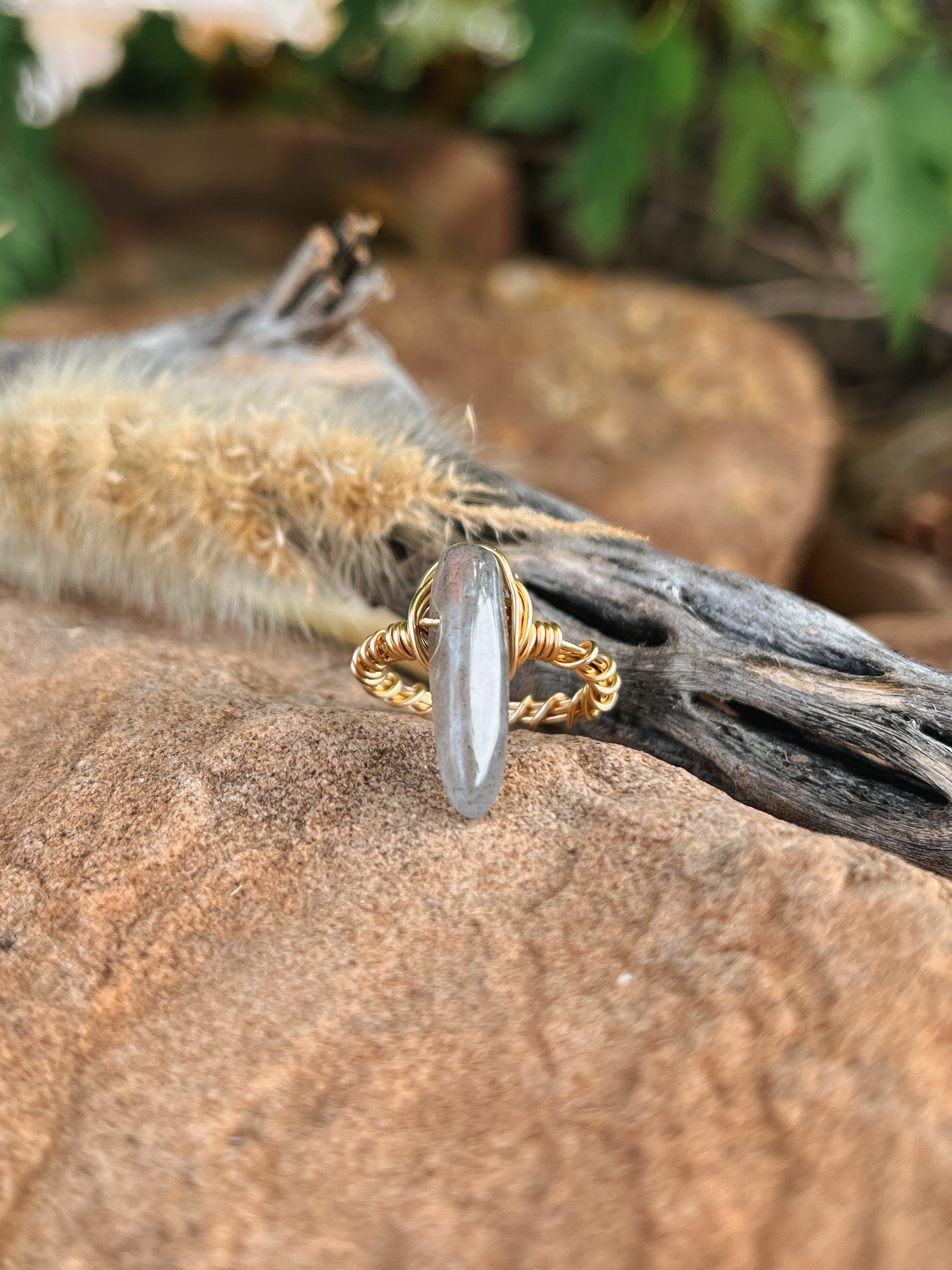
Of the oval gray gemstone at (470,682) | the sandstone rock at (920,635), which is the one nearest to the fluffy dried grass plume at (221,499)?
the oval gray gemstone at (470,682)

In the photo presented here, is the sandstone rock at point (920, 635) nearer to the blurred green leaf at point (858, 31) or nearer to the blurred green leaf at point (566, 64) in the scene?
the blurred green leaf at point (858, 31)

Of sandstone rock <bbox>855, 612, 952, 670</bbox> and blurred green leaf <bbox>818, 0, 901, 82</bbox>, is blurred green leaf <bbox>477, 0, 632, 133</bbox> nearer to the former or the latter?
blurred green leaf <bbox>818, 0, 901, 82</bbox>

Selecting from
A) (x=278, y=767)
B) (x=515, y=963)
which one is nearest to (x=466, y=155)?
(x=278, y=767)

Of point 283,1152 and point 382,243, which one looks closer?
point 283,1152

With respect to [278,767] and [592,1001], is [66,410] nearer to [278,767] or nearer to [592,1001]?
[278,767]

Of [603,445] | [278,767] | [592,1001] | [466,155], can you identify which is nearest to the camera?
[592,1001]

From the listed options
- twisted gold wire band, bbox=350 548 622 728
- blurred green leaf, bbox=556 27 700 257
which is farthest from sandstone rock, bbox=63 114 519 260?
twisted gold wire band, bbox=350 548 622 728

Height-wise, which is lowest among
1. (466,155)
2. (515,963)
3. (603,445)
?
(603,445)

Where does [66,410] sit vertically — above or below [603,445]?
above

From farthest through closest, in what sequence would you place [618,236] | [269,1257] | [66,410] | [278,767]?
1. [618,236]
2. [66,410]
3. [278,767]
4. [269,1257]
